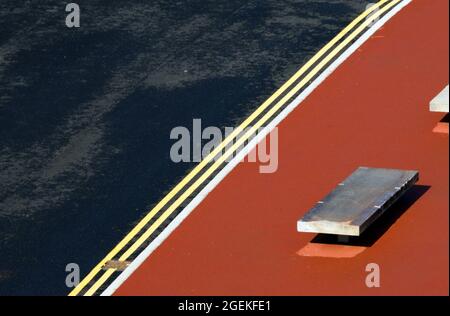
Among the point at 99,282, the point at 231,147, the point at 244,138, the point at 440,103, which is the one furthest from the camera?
the point at 244,138

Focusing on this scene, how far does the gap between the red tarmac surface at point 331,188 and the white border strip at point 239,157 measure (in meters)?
0.13

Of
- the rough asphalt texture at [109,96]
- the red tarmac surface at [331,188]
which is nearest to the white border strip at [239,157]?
the red tarmac surface at [331,188]

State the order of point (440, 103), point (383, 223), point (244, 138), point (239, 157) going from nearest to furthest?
point (383, 223) < point (440, 103) < point (239, 157) < point (244, 138)

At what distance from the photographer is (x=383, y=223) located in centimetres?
2061

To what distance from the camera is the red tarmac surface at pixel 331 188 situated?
767 inches

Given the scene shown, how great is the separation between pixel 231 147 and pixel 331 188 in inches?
99.4

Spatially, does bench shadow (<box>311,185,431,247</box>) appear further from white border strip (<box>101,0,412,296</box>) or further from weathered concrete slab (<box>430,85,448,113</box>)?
white border strip (<box>101,0,412,296</box>)

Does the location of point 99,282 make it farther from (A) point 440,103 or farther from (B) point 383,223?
(A) point 440,103

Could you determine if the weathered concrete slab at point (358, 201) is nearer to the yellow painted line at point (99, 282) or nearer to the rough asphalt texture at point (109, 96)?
the yellow painted line at point (99, 282)

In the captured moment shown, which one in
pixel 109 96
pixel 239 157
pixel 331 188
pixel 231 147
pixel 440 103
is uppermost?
pixel 109 96

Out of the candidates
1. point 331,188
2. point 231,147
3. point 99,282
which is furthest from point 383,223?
point 99,282

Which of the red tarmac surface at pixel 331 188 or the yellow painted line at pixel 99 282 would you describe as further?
the yellow painted line at pixel 99 282

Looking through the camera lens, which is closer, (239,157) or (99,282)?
(99,282)
